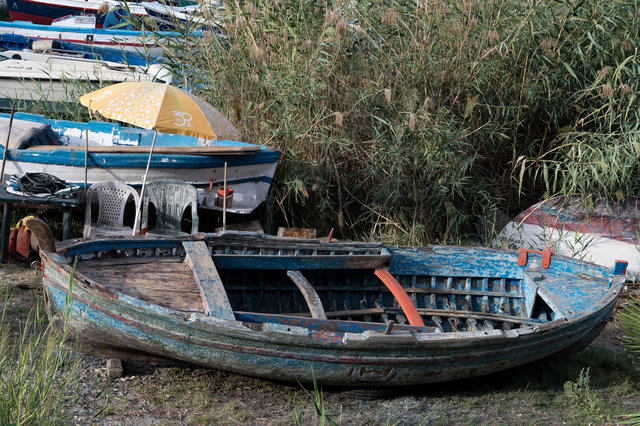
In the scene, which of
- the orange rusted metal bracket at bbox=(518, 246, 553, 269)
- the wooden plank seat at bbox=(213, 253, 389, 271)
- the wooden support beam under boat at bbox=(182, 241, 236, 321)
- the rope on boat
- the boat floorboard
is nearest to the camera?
the wooden support beam under boat at bbox=(182, 241, 236, 321)

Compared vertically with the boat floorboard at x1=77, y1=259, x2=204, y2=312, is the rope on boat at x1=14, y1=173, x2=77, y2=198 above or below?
above

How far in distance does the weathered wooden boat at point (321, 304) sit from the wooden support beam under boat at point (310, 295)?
1cm

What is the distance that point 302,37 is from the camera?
8.09 metres

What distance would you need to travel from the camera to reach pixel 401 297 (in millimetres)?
5480

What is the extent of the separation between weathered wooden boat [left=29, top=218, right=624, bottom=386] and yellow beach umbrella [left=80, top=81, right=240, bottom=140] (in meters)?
0.99

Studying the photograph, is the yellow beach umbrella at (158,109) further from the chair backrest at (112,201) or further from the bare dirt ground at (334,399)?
the bare dirt ground at (334,399)

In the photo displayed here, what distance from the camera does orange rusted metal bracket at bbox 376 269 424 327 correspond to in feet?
17.3

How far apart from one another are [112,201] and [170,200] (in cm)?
59

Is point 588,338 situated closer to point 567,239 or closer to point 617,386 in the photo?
point 617,386

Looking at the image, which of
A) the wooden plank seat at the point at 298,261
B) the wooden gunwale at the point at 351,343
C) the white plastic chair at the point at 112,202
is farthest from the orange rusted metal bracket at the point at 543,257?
the white plastic chair at the point at 112,202

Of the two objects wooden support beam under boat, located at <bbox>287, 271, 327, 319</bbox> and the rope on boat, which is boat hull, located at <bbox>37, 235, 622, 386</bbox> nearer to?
wooden support beam under boat, located at <bbox>287, 271, 327, 319</bbox>

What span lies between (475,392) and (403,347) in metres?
1.00

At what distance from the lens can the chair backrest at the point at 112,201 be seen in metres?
6.96

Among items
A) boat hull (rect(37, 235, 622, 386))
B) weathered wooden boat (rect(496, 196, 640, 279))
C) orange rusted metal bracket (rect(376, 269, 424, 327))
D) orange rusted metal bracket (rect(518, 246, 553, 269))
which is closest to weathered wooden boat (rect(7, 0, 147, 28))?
weathered wooden boat (rect(496, 196, 640, 279))
